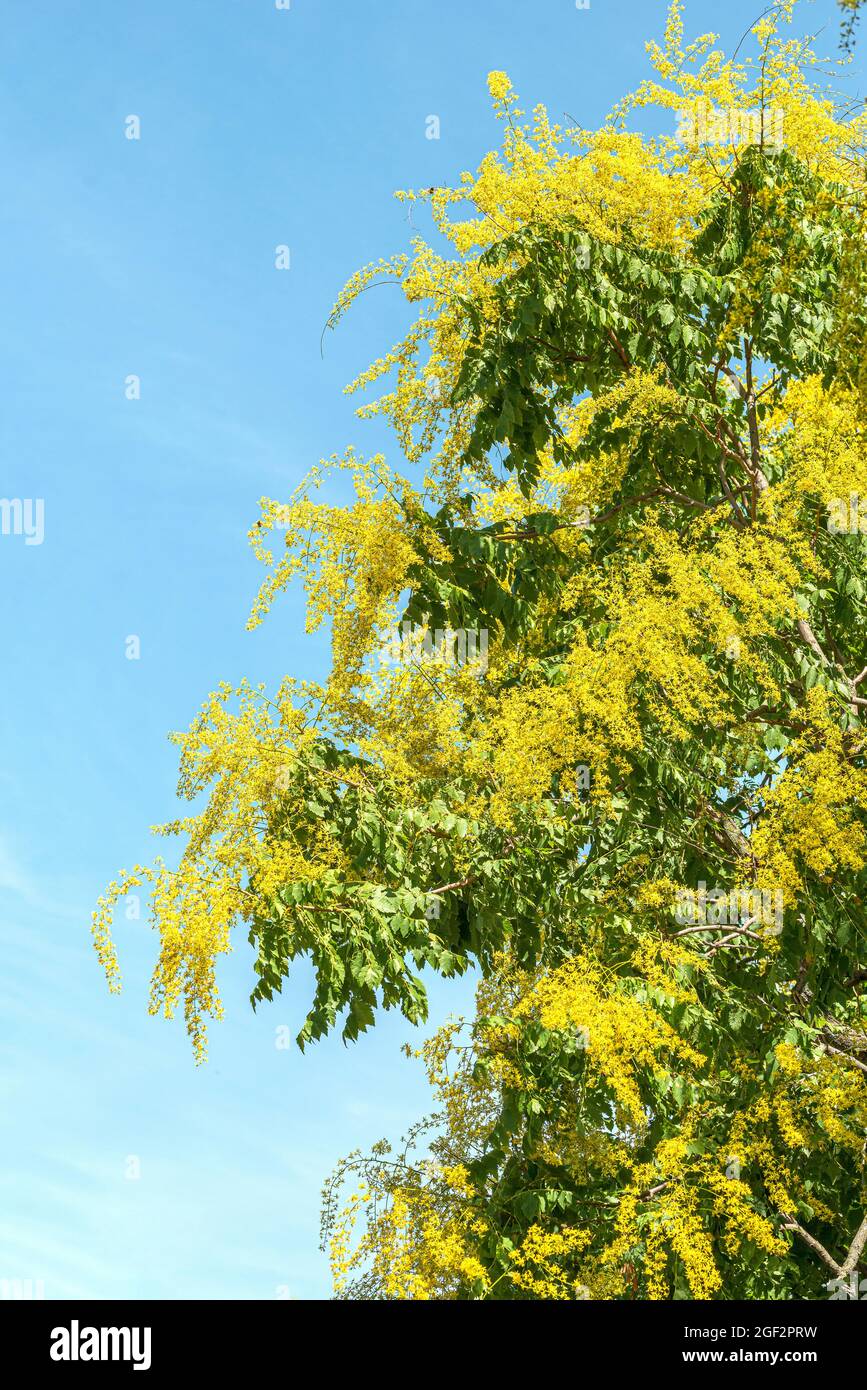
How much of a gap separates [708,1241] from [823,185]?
6235 millimetres

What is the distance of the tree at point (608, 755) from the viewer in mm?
6426

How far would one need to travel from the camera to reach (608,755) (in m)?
6.99

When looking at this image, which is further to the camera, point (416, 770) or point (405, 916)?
point (416, 770)

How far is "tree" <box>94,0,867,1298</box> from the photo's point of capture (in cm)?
643

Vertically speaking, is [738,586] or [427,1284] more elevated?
[738,586]
